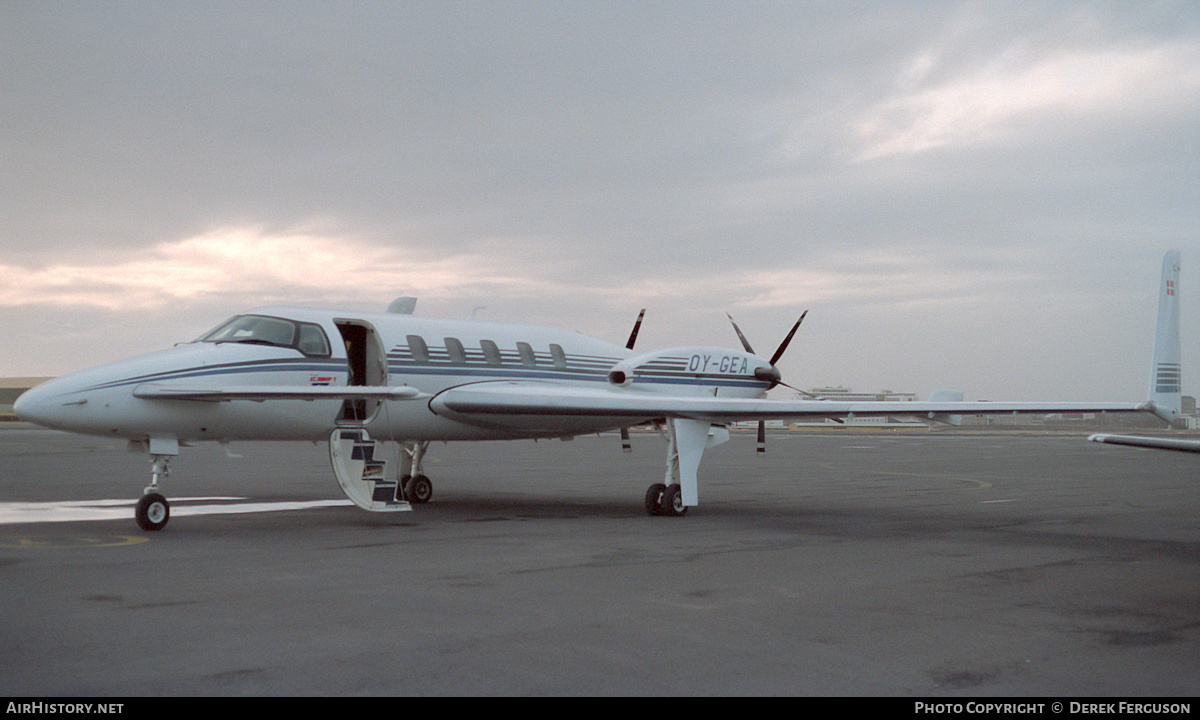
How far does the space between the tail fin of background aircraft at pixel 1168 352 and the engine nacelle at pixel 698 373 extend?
918cm

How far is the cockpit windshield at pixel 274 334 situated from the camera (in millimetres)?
15547

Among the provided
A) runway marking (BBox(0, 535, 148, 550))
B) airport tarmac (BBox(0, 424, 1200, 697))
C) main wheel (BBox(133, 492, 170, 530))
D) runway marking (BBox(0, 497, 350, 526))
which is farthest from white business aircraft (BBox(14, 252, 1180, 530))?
runway marking (BBox(0, 497, 350, 526))

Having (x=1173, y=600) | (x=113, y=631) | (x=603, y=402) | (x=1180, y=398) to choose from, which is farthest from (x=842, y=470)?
(x=113, y=631)

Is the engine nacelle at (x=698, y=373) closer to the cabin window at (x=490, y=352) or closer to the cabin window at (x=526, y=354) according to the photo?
the cabin window at (x=526, y=354)

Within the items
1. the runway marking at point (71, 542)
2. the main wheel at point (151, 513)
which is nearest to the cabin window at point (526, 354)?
the main wheel at point (151, 513)

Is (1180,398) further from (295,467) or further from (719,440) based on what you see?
(295,467)

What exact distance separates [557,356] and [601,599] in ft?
37.3

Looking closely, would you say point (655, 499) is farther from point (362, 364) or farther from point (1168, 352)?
point (1168, 352)

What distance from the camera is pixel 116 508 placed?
693 inches

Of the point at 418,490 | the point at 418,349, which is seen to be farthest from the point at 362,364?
the point at 418,490

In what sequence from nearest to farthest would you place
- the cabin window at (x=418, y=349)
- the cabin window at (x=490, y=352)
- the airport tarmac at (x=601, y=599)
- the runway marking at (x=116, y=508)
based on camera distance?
the airport tarmac at (x=601, y=599), the runway marking at (x=116, y=508), the cabin window at (x=418, y=349), the cabin window at (x=490, y=352)

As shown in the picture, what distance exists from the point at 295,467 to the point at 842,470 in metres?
16.4

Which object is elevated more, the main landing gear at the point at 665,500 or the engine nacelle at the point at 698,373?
the engine nacelle at the point at 698,373

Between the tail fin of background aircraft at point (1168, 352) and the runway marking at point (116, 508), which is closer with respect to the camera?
the tail fin of background aircraft at point (1168, 352)
